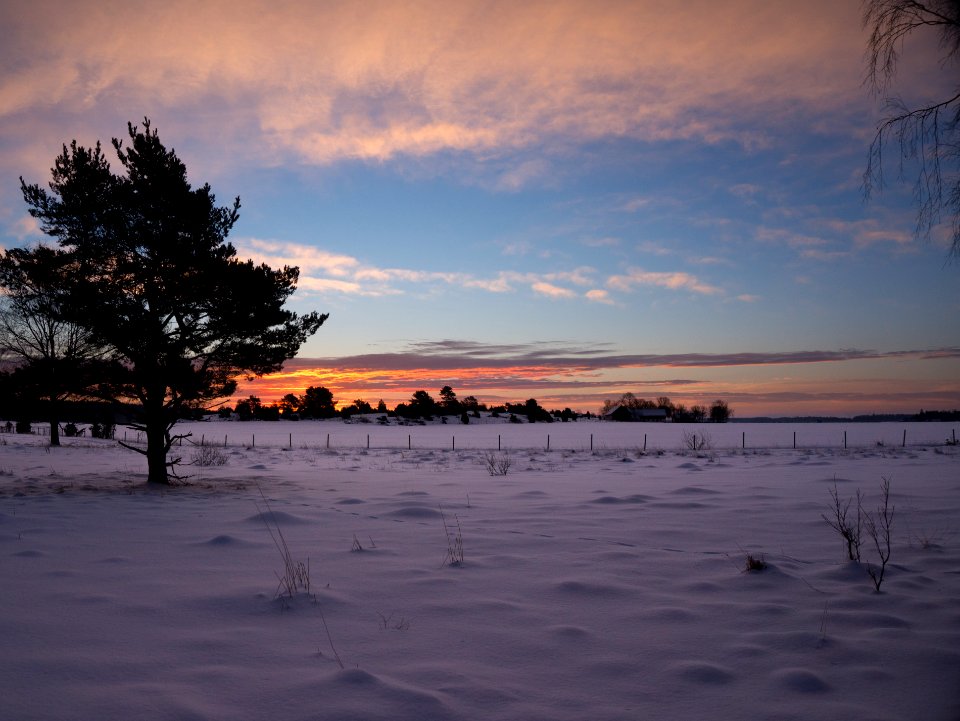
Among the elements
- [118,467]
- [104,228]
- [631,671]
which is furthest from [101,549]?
[118,467]

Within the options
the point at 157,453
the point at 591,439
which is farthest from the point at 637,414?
the point at 157,453

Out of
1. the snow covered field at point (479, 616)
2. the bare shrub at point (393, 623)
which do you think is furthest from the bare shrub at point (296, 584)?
the bare shrub at point (393, 623)

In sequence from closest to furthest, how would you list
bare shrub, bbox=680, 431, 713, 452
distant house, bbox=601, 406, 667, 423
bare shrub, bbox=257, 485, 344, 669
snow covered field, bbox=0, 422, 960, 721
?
snow covered field, bbox=0, 422, 960, 721, bare shrub, bbox=257, 485, 344, 669, bare shrub, bbox=680, 431, 713, 452, distant house, bbox=601, 406, 667, 423

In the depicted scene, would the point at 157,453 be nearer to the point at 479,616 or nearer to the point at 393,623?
the point at 393,623

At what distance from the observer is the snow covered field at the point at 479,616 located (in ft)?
11.5

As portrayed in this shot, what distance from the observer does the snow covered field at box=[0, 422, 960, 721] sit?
349 centimetres

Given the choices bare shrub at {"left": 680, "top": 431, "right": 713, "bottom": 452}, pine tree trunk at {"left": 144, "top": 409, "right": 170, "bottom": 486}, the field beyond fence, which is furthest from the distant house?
pine tree trunk at {"left": 144, "top": 409, "right": 170, "bottom": 486}

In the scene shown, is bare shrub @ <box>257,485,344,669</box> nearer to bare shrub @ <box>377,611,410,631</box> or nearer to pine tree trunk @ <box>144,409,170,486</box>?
bare shrub @ <box>377,611,410,631</box>

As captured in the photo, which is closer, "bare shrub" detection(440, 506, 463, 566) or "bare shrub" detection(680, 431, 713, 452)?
"bare shrub" detection(440, 506, 463, 566)

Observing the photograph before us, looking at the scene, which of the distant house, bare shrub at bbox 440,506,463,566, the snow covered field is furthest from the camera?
the distant house

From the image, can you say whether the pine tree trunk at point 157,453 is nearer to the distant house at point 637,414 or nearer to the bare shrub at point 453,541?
the bare shrub at point 453,541

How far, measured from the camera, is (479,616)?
4.96 metres

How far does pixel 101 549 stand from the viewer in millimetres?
7488

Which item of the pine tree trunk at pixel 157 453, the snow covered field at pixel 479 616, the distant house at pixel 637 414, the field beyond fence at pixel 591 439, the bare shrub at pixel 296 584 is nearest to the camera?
the snow covered field at pixel 479 616
